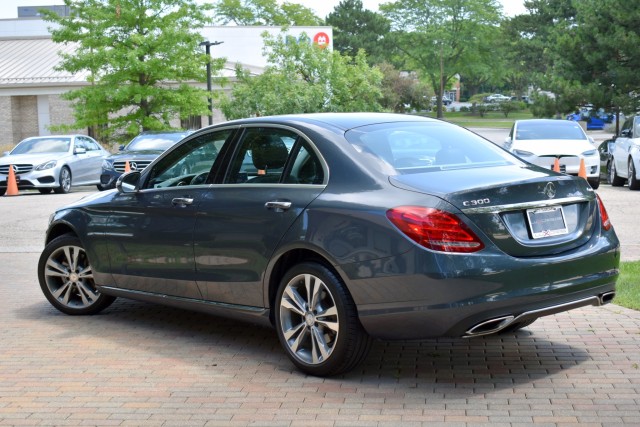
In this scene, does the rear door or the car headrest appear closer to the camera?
the rear door

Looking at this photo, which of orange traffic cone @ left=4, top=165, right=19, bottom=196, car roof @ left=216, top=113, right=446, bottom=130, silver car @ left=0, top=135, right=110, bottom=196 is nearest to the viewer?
car roof @ left=216, top=113, right=446, bottom=130

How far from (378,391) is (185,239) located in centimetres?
203

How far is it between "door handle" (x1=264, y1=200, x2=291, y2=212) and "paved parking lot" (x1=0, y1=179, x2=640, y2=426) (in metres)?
1.07

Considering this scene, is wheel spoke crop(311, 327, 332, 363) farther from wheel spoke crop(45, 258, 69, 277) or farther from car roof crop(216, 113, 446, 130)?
wheel spoke crop(45, 258, 69, 277)

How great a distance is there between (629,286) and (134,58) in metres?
31.6

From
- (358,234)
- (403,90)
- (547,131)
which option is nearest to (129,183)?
(358,234)

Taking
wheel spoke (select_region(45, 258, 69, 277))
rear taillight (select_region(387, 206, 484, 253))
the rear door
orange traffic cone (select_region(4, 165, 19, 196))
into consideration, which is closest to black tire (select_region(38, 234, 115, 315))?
wheel spoke (select_region(45, 258, 69, 277))

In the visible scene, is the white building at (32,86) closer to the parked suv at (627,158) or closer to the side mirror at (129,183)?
the parked suv at (627,158)

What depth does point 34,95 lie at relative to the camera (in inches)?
2010

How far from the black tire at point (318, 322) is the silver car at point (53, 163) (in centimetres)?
1989

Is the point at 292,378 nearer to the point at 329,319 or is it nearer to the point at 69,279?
the point at 329,319

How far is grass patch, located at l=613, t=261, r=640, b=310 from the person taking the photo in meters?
8.44

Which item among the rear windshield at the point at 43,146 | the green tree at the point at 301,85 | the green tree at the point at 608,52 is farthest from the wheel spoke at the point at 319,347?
the green tree at the point at 301,85

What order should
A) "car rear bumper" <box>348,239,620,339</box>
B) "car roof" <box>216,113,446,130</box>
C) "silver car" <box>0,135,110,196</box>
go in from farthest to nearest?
"silver car" <box>0,135,110,196</box>, "car roof" <box>216,113,446,130</box>, "car rear bumper" <box>348,239,620,339</box>
